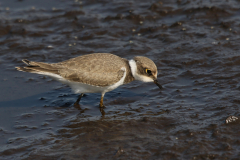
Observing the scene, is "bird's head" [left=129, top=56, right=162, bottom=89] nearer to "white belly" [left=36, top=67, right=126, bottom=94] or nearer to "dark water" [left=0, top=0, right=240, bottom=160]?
"white belly" [left=36, top=67, right=126, bottom=94]

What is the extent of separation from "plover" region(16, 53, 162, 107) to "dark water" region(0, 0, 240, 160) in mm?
930

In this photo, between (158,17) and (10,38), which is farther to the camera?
(158,17)

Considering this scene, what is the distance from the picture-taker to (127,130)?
7.91 m

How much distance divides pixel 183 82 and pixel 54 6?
8.64 metres

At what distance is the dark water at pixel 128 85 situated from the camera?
723cm

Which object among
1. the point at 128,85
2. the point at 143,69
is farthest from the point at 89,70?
the point at 128,85

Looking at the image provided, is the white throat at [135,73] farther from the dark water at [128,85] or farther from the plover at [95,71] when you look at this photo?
the dark water at [128,85]

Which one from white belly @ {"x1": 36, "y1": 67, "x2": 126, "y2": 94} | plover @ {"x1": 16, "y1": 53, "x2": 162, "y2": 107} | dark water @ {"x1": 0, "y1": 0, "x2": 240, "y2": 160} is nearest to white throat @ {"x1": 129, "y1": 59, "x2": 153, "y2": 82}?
plover @ {"x1": 16, "y1": 53, "x2": 162, "y2": 107}

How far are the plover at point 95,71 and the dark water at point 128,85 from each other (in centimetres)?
93

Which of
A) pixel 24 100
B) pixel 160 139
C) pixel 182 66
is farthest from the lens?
pixel 182 66

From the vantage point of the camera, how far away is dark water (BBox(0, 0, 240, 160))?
23.7 ft

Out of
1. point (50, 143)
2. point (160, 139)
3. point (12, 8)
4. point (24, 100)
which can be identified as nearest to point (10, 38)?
point (12, 8)

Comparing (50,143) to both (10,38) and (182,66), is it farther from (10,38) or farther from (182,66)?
(10,38)

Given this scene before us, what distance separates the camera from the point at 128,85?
10.4 metres
